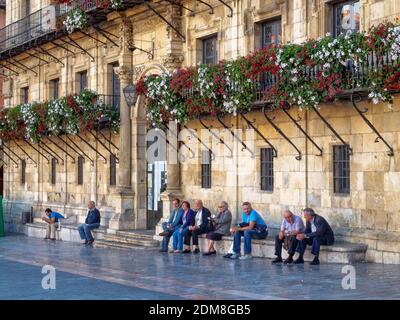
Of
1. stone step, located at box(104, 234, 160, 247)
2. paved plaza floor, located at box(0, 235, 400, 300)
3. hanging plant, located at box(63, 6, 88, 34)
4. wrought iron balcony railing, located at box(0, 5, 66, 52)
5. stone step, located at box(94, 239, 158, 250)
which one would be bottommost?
paved plaza floor, located at box(0, 235, 400, 300)

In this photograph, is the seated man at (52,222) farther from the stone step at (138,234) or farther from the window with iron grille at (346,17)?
the window with iron grille at (346,17)

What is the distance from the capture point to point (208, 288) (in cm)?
1567

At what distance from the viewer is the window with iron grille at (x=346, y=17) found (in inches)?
768

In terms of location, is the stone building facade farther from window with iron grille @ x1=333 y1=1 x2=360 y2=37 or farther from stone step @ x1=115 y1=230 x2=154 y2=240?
stone step @ x1=115 y1=230 x2=154 y2=240

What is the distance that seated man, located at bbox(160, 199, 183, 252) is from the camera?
22.7 metres

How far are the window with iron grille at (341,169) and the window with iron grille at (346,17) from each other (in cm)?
256

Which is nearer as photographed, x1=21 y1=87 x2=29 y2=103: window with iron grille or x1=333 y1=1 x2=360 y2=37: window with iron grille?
x1=333 y1=1 x2=360 y2=37: window with iron grille

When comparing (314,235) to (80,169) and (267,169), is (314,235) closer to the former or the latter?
Answer: (267,169)

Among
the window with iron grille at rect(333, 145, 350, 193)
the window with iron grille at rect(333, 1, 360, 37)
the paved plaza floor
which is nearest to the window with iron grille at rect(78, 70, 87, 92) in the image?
the paved plaza floor

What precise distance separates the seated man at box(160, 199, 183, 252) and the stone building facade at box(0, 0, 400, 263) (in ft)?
4.54

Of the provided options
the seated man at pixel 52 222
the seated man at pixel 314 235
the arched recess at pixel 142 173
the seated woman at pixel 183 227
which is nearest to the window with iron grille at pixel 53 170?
the seated man at pixel 52 222

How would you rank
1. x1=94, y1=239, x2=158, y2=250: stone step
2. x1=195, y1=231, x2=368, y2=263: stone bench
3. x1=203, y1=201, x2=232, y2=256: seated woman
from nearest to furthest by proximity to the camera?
x1=195, y1=231, x2=368, y2=263: stone bench → x1=203, y1=201, x2=232, y2=256: seated woman → x1=94, y1=239, x2=158, y2=250: stone step

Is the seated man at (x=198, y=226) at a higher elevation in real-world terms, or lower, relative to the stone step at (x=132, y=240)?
higher

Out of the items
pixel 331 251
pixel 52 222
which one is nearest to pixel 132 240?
pixel 52 222
